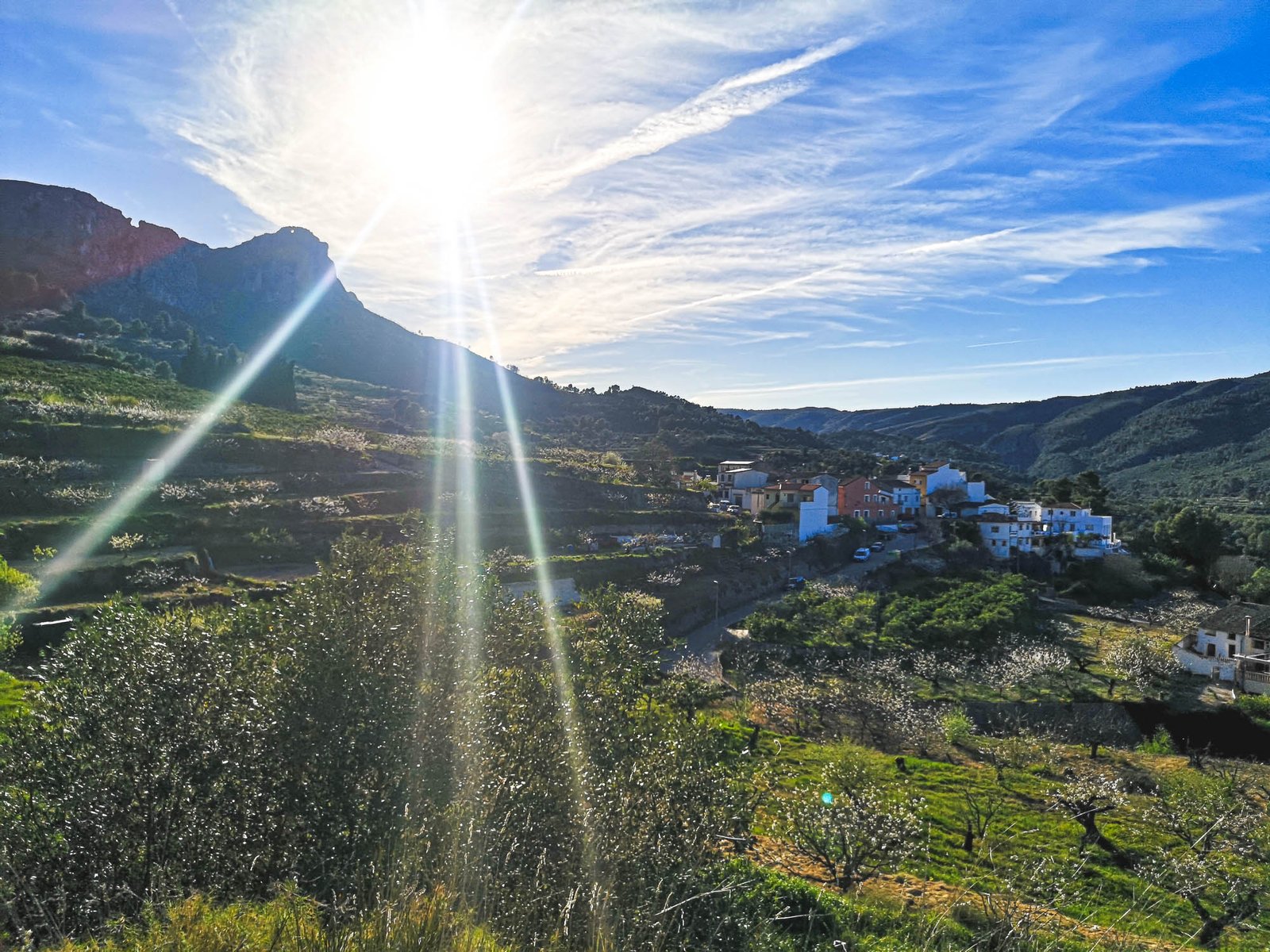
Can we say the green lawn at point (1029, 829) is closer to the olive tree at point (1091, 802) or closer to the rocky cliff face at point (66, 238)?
the olive tree at point (1091, 802)

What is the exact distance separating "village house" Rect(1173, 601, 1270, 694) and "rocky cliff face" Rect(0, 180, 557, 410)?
93.6m

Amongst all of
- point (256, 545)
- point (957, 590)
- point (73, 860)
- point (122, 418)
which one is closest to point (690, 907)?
point (73, 860)

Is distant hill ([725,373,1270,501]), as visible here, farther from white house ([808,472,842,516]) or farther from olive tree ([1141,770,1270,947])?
olive tree ([1141,770,1270,947])

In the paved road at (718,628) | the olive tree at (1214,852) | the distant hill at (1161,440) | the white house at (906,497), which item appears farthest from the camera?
the distant hill at (1161,440)

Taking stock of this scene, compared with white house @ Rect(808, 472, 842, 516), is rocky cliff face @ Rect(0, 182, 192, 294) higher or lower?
higher

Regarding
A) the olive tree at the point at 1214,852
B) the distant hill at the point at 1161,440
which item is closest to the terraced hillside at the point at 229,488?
the olive tree at the point at 1214,852

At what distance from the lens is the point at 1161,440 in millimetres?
145875

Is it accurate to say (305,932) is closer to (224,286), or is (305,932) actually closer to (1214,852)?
(1214,852)

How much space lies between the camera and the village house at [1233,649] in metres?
33.8

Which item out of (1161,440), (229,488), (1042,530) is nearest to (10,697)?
(229,488)

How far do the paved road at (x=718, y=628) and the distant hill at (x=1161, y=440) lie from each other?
93611 mm

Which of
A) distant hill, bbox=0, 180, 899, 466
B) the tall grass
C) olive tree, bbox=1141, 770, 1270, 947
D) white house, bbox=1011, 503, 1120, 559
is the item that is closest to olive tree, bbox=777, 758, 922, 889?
olive tree, bbox=1141, 770, 1270, 947

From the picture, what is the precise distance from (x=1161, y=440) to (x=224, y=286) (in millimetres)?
199382

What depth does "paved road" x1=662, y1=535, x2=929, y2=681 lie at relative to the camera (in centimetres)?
3269
